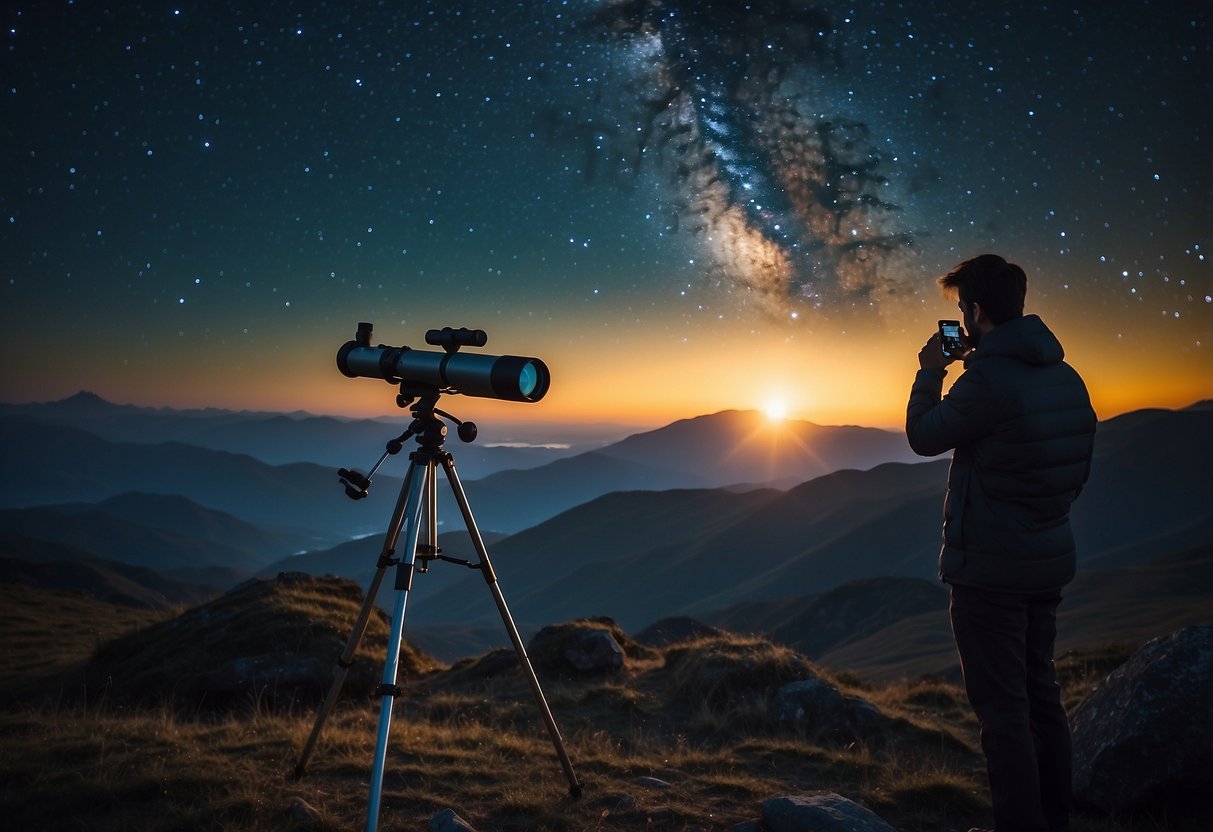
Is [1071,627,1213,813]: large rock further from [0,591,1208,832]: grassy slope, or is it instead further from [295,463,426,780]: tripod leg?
[295,463,426,780]: tripod leg

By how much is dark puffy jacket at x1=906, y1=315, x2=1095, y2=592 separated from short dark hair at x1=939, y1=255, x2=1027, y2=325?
8 cm

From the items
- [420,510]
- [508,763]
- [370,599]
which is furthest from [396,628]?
[508,763]

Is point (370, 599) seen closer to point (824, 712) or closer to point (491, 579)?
point (491, 579)

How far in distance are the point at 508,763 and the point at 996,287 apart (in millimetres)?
4502

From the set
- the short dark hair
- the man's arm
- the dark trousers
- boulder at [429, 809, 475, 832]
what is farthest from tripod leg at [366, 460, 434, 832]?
the short dark hair

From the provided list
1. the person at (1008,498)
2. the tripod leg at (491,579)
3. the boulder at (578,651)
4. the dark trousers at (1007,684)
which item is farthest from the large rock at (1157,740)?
the boulder at (578,651)

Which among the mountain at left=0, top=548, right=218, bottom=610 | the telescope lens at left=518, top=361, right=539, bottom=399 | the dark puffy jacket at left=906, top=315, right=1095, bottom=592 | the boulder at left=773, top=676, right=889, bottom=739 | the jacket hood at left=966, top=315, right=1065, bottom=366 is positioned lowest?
the mountain at left=0, top=548, right=218, bottom=610

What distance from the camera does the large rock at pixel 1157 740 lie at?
13.8 feet

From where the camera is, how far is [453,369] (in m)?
3.76

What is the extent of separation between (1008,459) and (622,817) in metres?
3.00

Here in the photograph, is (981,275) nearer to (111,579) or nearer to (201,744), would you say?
(201,744)

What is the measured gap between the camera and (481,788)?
4477 millimetres

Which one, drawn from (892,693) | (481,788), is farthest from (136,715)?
(892,693)

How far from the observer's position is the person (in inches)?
120
